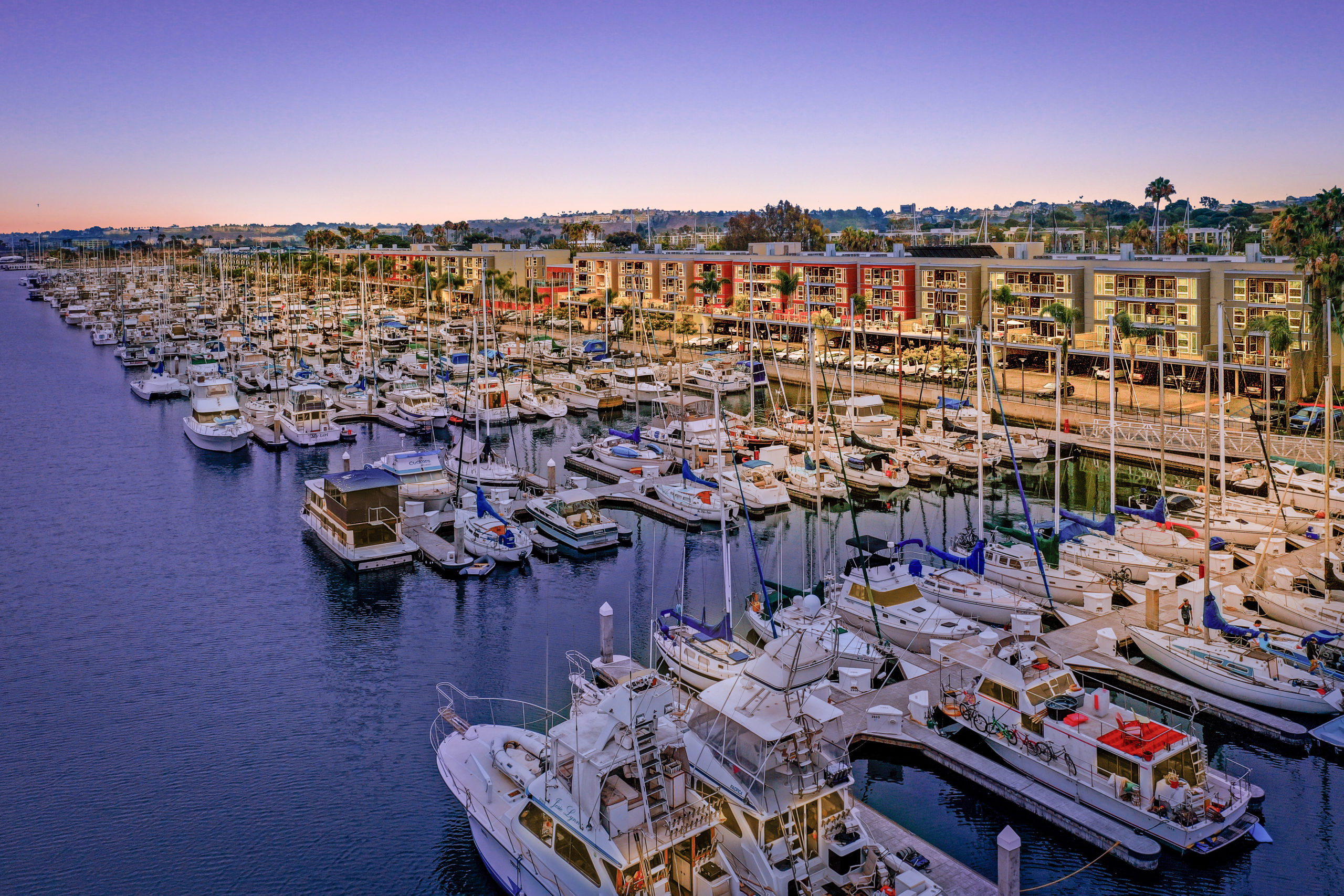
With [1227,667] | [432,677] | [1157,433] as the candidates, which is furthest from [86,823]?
[1157,433]

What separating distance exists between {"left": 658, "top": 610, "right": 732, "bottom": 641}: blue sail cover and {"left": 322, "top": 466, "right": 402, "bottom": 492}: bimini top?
46.2 feet

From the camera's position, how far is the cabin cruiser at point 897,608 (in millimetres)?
30266

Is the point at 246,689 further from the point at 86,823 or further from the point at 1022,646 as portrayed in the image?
the point at 1022,646

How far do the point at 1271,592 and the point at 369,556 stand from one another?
3112cm

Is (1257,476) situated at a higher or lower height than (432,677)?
higher

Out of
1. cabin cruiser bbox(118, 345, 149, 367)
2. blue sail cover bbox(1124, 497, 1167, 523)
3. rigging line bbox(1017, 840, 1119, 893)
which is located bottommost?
rigging line bbox(1017, 840, 1119, 893)

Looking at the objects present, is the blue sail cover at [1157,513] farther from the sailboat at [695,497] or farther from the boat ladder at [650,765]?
the boat ladder at [650,765]

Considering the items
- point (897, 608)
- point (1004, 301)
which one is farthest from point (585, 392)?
point (897, 608)

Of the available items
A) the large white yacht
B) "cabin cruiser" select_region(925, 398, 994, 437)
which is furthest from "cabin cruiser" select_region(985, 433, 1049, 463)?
the large white yacht

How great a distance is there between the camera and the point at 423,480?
46.7m

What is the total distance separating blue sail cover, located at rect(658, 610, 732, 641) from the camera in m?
29.3

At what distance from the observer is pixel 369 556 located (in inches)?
1542

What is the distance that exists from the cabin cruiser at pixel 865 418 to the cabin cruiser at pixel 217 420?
35.7 m

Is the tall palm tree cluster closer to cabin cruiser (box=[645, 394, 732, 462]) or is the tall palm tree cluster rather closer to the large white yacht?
cabin cruiser (box=[645, 394, 732, 462])
